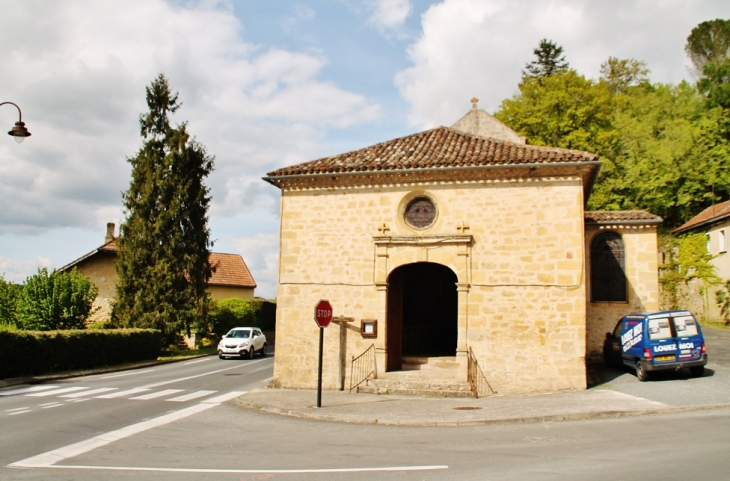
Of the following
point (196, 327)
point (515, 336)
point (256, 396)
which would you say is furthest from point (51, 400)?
point (196, 327)

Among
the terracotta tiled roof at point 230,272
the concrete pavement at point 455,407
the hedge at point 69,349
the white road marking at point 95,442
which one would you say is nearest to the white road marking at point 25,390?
the hedge at point 69,349

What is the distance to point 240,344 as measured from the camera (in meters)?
→ 27.9

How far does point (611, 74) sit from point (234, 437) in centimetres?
4262

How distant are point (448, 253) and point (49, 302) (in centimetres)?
1969

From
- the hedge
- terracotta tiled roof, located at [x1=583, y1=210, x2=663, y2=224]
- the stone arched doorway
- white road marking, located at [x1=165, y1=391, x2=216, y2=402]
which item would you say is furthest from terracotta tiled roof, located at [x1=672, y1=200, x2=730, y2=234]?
the hedge

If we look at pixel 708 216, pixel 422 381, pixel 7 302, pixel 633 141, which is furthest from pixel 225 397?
pixel 633 141

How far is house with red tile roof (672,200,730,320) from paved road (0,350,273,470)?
22867 millimetres

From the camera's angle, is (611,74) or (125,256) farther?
(611,74)

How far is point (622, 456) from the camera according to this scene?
7.40 metres

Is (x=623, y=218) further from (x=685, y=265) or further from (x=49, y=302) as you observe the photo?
(x=49, y=302)

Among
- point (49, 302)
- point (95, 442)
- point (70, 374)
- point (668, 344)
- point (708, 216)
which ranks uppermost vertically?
point (708, 216)

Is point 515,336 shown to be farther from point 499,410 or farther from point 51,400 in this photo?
point 51,400

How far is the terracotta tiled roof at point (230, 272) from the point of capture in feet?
141

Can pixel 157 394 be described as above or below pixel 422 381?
below
